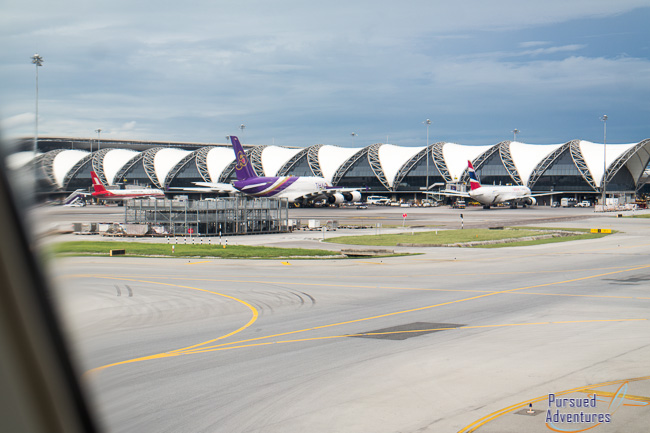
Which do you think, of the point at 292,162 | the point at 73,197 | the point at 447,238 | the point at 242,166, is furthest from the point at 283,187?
the point at 73,197

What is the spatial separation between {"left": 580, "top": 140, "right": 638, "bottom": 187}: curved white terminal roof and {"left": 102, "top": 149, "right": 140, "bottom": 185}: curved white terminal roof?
9434 cm

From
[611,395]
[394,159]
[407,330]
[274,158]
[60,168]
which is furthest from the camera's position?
[274,158]

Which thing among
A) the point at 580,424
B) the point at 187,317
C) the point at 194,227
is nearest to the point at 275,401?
the point at 580,424

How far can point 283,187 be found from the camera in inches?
3681

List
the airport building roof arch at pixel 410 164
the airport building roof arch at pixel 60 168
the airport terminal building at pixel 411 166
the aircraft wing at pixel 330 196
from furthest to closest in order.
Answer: the airport building roof arch at pixel 410 164
the airport terminal building at pixel 411 166
the aircraft wing at pixel 330 196
the airport building roof arch at pixel 60 168

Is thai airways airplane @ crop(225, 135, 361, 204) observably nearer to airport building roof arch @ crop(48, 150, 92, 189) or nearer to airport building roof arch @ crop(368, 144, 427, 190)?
airport building roof arch @ crop(368, 144, 427, 190)

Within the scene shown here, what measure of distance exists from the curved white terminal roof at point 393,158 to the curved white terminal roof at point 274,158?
18.8m

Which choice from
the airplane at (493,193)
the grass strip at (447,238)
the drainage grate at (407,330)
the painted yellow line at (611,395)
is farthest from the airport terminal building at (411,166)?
the painted yellow line at (611,395)

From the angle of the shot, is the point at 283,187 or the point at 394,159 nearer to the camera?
the point at 283,187

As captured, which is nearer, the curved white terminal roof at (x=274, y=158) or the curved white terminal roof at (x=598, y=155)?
the curved white terminal roof at (x=598, y=155)

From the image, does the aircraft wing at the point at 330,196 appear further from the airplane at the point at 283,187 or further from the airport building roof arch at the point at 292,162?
the airport building roof arch at the point at 292,162

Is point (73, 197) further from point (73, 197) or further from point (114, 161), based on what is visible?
point (114, 161)

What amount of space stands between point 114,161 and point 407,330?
139672 mm

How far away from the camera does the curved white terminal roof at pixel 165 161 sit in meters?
143
